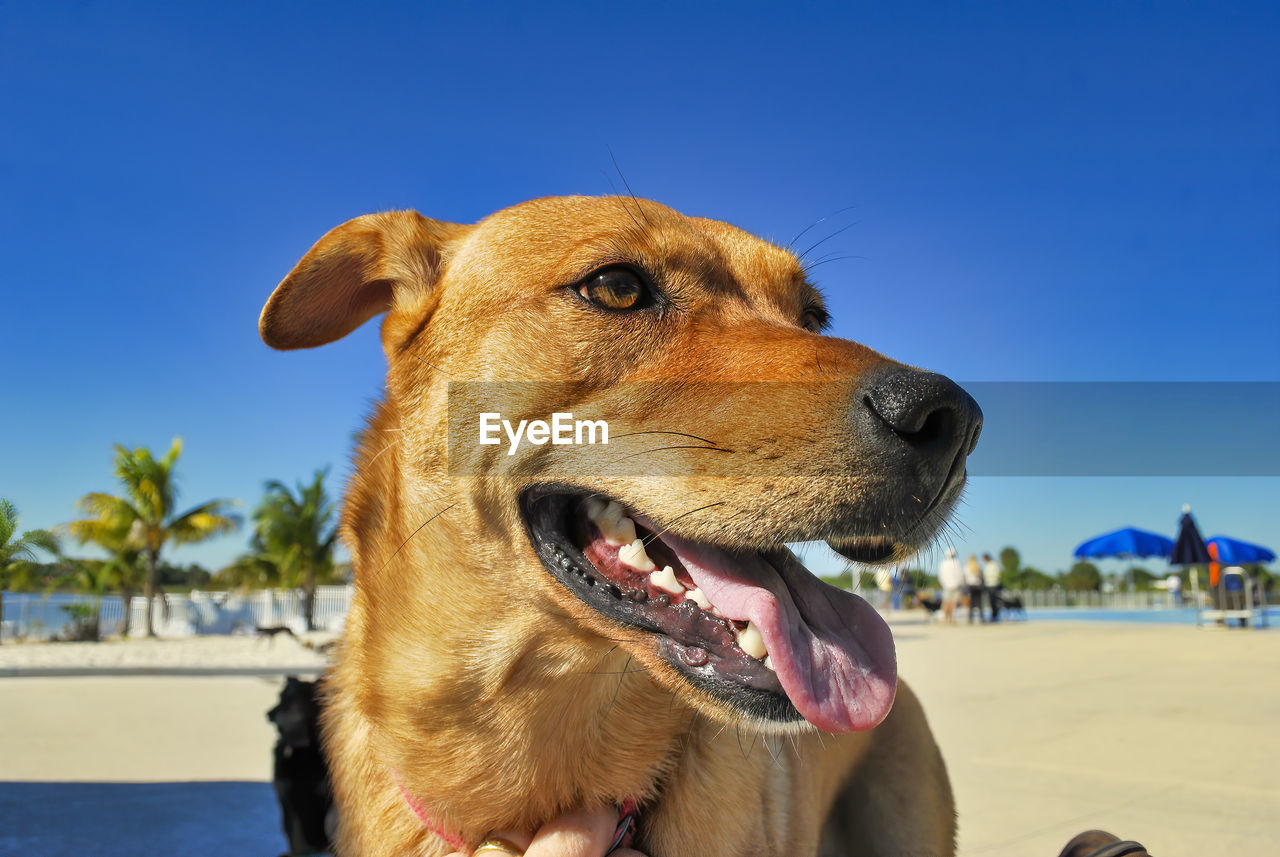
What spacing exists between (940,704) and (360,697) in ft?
21.8

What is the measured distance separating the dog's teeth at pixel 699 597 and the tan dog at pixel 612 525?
0.04 ft

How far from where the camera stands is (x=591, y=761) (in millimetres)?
2258

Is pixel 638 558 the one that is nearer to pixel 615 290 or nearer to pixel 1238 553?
pixel 615 290

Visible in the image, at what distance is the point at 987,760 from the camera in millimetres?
5551

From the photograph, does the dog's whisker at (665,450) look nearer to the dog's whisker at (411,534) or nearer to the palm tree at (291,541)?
the dog's whisker at (411,534)

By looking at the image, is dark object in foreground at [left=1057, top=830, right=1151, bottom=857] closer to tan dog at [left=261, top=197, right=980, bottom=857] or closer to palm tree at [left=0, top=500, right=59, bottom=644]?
tan dog at [left=261, top=197, right=980, bottom=857]

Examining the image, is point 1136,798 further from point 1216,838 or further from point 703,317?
point 703,317

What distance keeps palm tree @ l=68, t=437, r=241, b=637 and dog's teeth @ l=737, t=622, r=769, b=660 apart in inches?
1470

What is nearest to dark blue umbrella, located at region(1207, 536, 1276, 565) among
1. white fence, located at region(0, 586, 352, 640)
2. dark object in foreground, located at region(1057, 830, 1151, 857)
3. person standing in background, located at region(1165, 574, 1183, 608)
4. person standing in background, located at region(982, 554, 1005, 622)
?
person standing in background, located at region(982, 554, 1005, 622)

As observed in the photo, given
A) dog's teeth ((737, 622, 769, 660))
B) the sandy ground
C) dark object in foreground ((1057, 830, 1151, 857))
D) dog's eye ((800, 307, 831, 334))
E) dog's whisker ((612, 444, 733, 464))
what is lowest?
the sandy ground

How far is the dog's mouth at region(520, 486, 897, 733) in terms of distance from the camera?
1827 millimetres

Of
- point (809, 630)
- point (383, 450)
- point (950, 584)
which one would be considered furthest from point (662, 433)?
point (950, 584)

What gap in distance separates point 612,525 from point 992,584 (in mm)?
26498

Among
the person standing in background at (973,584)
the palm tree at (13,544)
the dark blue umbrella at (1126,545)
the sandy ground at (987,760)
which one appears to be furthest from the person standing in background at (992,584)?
the palm tree at (13,544)
